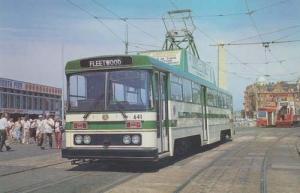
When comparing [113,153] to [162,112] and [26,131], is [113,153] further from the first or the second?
[26,131]

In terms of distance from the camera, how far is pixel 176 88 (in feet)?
61.4

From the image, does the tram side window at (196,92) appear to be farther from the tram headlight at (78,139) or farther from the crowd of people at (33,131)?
the crowd of people at (33,131)

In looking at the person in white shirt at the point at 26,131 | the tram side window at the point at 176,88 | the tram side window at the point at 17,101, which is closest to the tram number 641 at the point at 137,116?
the tram side window at the point at 176,88

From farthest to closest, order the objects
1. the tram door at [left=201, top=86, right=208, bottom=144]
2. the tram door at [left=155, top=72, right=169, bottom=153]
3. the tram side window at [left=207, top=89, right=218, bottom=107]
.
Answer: the tram side window at [left=207, top=89, right=218, bottom=107] < the tram door at [left=201, top=86, right=208, bottom=144] < the tram door at [left=155, top=72, right=169, bottom=153]

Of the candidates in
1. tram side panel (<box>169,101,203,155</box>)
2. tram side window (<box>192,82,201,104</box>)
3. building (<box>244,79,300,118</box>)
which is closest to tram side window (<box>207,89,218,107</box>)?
tram side window (<box>192,82,201,104</box>)

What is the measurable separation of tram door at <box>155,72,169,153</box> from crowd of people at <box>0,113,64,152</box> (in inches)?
410

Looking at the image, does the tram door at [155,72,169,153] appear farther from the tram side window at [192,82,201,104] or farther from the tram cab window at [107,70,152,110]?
the tram side window at [192,82,201,104]

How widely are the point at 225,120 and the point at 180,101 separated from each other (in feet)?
42.0

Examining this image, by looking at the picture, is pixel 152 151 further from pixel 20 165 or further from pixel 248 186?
pixel 20 165

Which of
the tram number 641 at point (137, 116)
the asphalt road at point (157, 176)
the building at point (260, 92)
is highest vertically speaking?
the building at point (260, 92)

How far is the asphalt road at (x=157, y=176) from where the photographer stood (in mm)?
12812

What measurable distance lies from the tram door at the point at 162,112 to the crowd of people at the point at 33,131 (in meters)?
10.4

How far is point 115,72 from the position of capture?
52.7 feet

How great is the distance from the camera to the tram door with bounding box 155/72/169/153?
53.2ft
